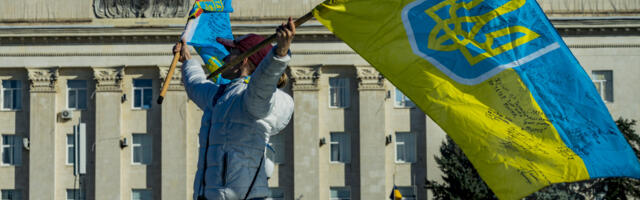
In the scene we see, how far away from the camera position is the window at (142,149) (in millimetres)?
53281

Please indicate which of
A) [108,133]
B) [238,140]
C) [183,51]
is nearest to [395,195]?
[108,133]

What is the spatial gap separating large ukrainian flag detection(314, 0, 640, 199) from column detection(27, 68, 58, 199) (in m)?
42.7

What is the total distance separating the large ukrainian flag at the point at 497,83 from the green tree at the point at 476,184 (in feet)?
108

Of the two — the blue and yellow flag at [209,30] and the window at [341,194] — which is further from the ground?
the blue and yellow flag at [209,30]

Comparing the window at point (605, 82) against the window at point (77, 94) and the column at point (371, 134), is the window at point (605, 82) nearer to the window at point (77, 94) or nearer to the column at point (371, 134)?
the column at point (371, 134)

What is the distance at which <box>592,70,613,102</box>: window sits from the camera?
52.1 m

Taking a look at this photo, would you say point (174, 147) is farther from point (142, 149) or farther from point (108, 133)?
point (108, 133)

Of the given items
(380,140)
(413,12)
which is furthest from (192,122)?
(413,12)

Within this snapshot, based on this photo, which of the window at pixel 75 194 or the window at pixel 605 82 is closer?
the window at pixel 605 82

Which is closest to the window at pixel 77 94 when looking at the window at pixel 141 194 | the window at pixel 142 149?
the window at pixel 142 149

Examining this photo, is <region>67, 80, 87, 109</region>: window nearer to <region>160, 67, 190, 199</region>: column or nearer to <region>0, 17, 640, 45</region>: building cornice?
<region>0, 17, 640, 45</region>: building cornice

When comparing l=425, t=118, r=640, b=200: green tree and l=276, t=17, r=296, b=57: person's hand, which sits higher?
l=276, t=17, r=296, b=57: person's hand

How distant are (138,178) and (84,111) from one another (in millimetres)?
3278

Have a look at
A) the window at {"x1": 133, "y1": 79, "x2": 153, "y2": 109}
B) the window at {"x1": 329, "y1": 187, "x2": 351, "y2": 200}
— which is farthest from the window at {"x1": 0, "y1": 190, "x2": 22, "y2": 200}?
the window at {"x1": 329, "y1": 187, "x2": 351, "y2": 200}
